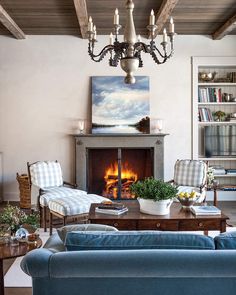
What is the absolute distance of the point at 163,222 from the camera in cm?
351

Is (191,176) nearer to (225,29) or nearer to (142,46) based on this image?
(225,29)

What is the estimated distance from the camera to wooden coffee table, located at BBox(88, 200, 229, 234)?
3.50 meters

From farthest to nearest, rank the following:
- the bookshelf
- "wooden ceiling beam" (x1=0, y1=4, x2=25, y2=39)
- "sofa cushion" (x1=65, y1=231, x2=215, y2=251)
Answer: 1. the bookshelf
2. "wooden ceiling beam" (x1=0, y1=4, x2=25, y2=39)
3. "sofa cushion" (x1=65, y1=231, x2=215, y2=251)

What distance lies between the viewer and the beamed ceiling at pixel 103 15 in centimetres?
499

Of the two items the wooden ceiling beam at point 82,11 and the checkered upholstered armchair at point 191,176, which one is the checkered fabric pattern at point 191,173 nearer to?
the checkered upholstered armchair at point 191,176

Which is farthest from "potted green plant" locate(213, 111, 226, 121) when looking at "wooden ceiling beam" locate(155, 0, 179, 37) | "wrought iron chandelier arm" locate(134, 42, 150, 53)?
"wrought iron chandelier arm" locate(134, 42, 150, 53)

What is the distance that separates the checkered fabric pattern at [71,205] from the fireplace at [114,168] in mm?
1809

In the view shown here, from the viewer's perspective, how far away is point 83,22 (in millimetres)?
5391

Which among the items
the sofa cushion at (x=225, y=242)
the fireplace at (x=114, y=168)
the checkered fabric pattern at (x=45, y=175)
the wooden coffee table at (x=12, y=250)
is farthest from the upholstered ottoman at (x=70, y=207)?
the sofa cushion at (x=225, y=242)

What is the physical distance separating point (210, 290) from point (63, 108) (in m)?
5.02

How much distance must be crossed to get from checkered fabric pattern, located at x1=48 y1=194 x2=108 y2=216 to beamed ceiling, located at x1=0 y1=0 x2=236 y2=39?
2338 millimetres

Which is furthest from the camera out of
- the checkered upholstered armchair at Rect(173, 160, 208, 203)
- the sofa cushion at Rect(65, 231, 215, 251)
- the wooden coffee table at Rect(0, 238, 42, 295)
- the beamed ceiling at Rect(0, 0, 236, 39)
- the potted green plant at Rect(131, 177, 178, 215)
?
the checkered upholstered armchair at Rect(173, 160, 208, 203)

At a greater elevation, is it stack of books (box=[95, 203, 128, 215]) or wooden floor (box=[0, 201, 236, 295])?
stack of books (box=[95, 203, 128, 215])

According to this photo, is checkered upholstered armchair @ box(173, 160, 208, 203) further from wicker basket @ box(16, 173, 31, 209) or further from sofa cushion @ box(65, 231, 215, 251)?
sofa cushion @ box(65, 231, 215, 251)
